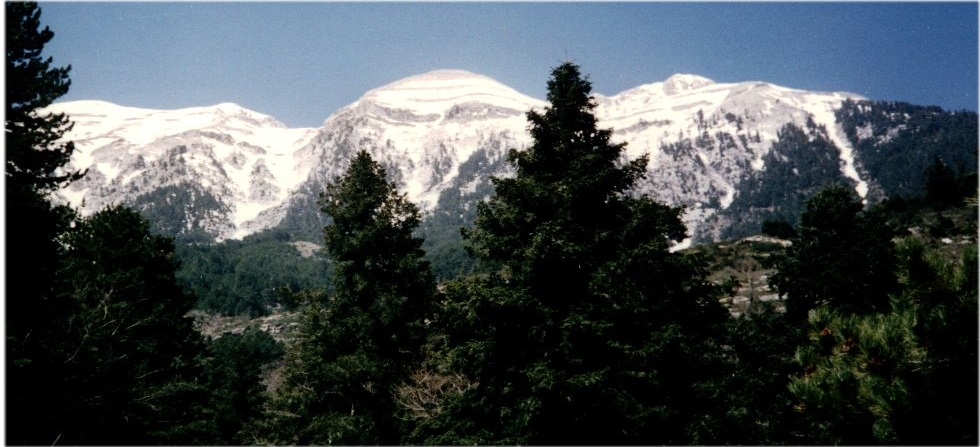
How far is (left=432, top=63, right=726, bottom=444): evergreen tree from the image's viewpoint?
10.6 metres

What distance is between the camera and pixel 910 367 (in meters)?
4.97

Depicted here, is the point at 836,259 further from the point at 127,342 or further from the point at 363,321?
the point at 127,342

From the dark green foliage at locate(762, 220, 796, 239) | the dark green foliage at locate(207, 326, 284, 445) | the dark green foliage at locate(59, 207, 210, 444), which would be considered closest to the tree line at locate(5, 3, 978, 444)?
the dark green foliage at locate(59, 207, 210, 444)

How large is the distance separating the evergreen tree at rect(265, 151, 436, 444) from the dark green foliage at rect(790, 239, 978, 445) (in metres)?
14.9

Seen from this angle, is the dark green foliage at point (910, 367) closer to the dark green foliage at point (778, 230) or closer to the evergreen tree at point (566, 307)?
the evergreen tree at point (566, 307)

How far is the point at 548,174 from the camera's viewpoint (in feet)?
40.0

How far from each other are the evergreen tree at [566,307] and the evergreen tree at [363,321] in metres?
7.55

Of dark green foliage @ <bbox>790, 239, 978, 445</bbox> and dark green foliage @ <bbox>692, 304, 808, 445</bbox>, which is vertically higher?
dark green foliage @ <bbox>790, 239, 978, 445</bbox>

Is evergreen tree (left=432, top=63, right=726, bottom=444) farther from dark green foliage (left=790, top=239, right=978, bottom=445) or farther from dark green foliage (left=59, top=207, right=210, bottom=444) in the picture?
dark green foliage (left=59, top=207, right=210, bottom=444)

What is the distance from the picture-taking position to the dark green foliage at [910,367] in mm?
4562

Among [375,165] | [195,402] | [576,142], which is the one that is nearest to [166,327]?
[195,402]

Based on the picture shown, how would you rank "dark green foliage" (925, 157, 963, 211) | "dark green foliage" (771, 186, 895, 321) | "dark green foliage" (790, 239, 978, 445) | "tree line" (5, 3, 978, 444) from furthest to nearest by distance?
"dark green foliage" (925, 157, 963, 211) → "dark green foliage" (771, 186, 895, 321) → "tree line" (5, 3, 978, 444) → "dark green foliage" (790, 239, 978, 445)

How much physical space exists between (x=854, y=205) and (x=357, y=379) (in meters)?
19.8

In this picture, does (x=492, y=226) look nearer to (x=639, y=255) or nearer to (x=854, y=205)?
(x=639, y=255)
